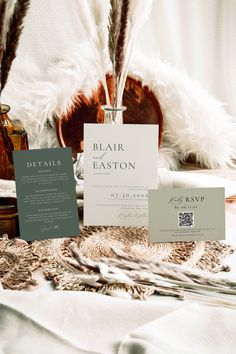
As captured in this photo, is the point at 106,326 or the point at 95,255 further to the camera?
the point at 95,255

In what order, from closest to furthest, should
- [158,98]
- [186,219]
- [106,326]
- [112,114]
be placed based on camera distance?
[106,326] < [186,219] < [112,114] < [158,98]

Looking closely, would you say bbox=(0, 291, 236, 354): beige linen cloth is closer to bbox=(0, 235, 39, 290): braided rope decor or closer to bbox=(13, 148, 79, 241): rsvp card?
bbox=(0, 235, 39, 290): braided rope decor

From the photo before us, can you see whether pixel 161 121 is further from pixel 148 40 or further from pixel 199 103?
pixel 148 40

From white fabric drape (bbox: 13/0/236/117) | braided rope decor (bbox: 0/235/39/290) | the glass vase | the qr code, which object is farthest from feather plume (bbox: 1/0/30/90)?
white fabric drape (bbox: 13/0/236/117)

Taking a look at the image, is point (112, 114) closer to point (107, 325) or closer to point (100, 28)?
point (100, 28)

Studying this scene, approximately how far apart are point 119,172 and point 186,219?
0.68 feet

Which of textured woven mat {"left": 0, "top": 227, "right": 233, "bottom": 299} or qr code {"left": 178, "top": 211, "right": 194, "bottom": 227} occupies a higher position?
qr code {"left": 178, "top": 211, "right": 194, "bottom": 227}

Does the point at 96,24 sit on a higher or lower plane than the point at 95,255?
higher

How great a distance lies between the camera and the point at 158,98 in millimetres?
1956

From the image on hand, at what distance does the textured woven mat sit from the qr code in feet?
0.16

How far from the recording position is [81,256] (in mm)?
1219

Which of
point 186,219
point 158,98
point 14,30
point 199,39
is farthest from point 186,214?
point 199,39

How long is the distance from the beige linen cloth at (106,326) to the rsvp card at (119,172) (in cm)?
42

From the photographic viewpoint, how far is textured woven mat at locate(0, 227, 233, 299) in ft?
3.60
